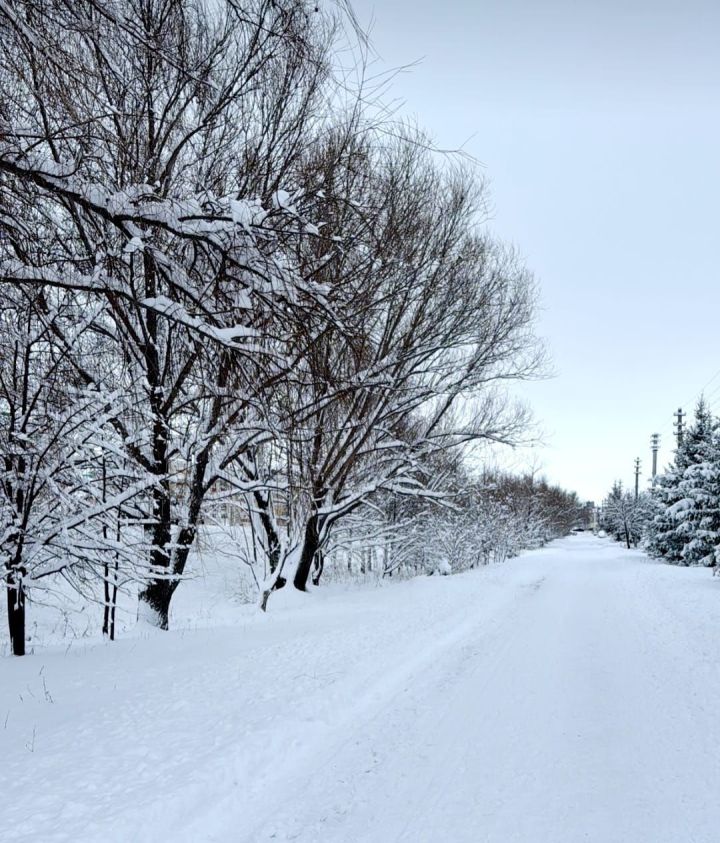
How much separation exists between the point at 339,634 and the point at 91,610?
10276 mm

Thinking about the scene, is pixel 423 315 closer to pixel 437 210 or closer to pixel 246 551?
pixel 437 210

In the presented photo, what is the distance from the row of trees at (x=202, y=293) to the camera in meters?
2.94

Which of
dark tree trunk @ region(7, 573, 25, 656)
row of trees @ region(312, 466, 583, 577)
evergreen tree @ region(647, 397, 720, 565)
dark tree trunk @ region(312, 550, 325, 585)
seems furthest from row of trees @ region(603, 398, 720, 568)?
dark tree trunk @ region(7, 573, 25, 656)

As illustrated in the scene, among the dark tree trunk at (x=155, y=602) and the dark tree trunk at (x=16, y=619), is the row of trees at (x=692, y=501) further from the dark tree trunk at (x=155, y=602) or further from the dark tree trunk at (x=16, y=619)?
the dark tree trunk at (x=16, y=619)

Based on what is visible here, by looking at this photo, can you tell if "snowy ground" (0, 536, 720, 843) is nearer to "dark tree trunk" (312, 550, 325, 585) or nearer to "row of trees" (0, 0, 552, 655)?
"row of trees" (0, 0, 552, 655)

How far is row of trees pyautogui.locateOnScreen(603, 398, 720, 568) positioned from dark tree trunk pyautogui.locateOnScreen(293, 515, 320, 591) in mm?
17700

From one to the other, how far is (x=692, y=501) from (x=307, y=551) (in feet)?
69.8

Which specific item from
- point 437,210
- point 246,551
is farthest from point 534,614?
point 437,210

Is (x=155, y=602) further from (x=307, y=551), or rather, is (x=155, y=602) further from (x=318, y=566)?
(x=318, y=566)

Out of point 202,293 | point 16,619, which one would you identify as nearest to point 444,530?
point 16,619

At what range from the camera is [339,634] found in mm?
7656

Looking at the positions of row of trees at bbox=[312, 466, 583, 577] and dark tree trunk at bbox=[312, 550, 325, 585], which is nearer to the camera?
dark tree trunk at bbox=[312, 550, 325, 585]

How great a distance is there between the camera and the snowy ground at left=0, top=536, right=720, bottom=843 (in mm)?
3021

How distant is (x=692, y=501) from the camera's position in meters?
25.9
